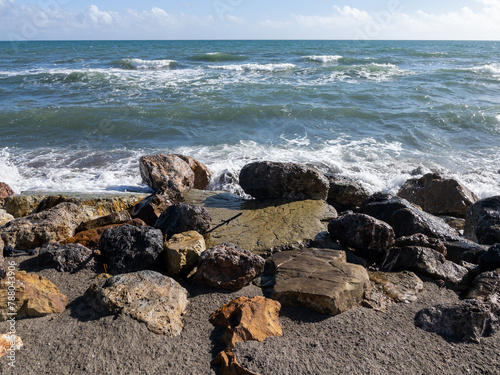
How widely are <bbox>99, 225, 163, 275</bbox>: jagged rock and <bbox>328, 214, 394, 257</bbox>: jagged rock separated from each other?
2009mm

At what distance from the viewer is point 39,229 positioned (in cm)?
412

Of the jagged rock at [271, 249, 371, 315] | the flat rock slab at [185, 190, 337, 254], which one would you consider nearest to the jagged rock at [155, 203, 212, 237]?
the flat rock slab at [185, 190, 337, 254]

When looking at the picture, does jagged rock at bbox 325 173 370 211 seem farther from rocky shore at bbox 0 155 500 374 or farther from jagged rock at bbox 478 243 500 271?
jagged rock at bbox 478 243 500 271

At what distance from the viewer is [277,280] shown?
3.31 meters

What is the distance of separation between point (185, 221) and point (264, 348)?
6.60ft

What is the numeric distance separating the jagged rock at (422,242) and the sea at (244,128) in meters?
3.31

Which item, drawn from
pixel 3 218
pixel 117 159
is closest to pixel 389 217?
pixel 3 218

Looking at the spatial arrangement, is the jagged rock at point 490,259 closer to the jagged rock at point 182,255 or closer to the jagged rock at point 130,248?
the jagged rock at point 182,255

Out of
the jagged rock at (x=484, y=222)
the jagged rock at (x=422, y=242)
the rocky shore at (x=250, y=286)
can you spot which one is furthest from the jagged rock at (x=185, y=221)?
the jagged rock at (x=484, y=222)

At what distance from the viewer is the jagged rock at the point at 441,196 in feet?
20.8

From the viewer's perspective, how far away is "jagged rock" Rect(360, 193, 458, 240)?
4539 mm

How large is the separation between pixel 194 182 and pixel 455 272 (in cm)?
421

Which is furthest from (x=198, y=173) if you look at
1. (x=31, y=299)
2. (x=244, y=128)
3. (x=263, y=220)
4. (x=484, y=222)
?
(x=244, y=128)

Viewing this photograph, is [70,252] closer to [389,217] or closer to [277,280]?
[277,280]
